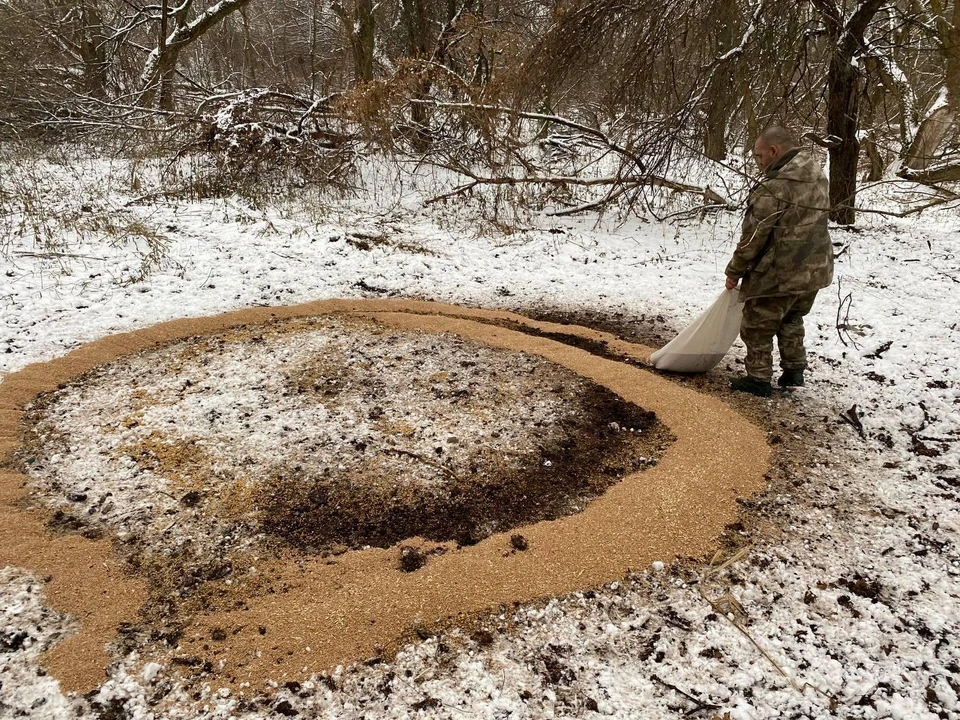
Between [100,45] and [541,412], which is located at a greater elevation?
[100,45]

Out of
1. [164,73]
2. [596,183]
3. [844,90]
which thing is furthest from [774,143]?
[164,73]

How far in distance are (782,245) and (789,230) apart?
0.10 meters

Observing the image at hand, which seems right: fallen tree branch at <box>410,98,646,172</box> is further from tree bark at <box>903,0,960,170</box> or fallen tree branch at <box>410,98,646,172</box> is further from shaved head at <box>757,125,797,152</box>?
shaved head at <box>757,125,797,152</box>

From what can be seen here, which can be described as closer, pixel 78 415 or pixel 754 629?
pixel 754 629

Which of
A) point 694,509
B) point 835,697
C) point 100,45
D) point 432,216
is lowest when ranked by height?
point 835,697

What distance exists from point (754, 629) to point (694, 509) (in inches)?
26.8

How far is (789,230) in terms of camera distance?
11.6 ft

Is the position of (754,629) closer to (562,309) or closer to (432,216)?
(562,309)

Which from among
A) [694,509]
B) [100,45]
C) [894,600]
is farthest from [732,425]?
[100,45]

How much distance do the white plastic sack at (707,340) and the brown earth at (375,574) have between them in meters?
0.84

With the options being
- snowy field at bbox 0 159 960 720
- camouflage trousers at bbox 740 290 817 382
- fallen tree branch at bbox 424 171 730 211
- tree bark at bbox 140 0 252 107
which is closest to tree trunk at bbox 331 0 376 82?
tree bark at bbox 140 0 252 107

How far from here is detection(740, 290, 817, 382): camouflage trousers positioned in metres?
3.72

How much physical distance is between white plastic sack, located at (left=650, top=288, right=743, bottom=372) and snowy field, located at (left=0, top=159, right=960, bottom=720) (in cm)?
25

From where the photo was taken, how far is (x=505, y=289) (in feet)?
20.3
